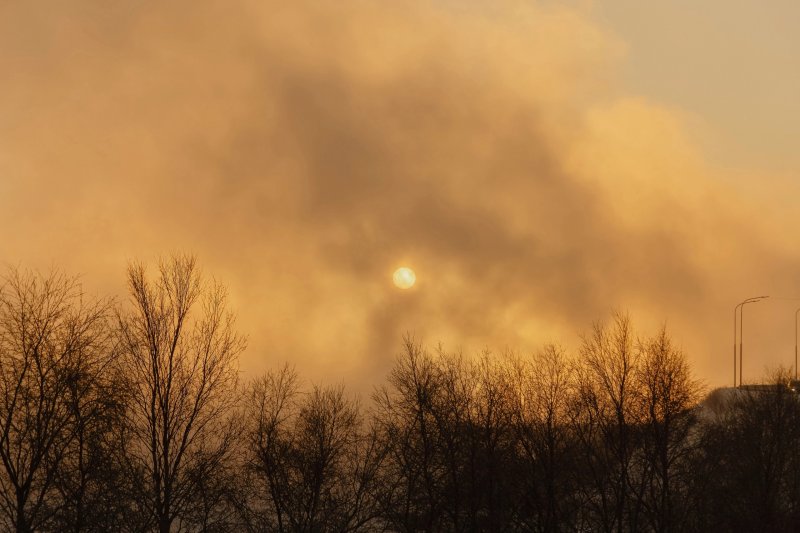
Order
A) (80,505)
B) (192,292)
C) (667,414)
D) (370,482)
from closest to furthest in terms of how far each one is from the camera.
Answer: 1. (80,505)
2. (192,292)
3. (667,414)
4. (370,482)

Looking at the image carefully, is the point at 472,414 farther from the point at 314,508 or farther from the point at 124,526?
the point at 124,526

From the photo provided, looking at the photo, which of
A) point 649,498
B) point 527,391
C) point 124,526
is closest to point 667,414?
point 649,498

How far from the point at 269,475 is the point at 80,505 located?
1501 inches

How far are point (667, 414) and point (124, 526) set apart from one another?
42547mm

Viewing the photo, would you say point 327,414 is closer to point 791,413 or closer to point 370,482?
point 370,482

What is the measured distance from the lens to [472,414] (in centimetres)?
8031

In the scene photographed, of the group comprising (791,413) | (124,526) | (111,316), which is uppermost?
(791,413)

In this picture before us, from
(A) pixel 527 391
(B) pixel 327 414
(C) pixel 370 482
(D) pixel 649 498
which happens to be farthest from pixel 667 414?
(B) pixel 327 414

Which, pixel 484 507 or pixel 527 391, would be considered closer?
pixel 484 507

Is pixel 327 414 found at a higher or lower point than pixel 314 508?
higher

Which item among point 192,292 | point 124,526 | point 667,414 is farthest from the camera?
point 667,414

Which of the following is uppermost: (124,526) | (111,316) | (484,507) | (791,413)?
(791,413)

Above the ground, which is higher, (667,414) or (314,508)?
(667,414)

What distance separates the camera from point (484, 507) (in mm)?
72938
